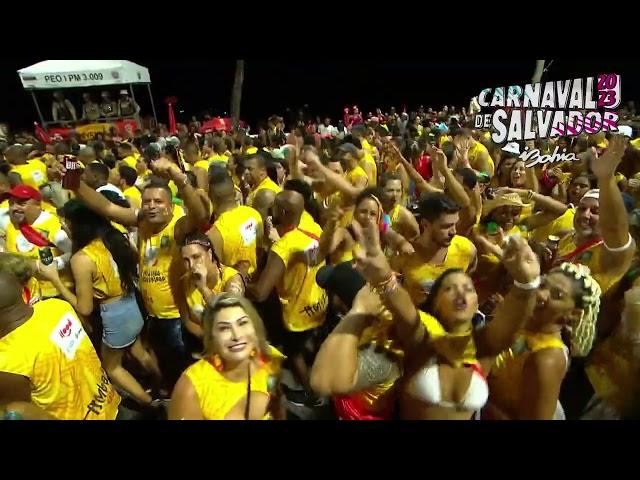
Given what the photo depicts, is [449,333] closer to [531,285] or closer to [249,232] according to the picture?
[531,285]

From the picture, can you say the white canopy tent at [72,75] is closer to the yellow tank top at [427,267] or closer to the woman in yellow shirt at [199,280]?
the woman in yellow shirt at [199,280]

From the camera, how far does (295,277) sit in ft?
11.8

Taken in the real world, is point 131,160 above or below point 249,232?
below

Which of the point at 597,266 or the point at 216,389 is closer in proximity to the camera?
the point at 216,389

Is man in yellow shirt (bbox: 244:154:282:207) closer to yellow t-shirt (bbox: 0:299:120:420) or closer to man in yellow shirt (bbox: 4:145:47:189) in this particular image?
yellow t-shirt (bbox: 0:299:120:420)

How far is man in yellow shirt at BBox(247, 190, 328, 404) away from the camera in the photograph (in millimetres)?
3518

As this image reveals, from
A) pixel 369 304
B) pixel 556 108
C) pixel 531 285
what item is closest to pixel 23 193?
pixel 369 304

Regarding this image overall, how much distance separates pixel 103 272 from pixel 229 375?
1.84 meters

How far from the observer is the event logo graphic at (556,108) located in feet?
12.8

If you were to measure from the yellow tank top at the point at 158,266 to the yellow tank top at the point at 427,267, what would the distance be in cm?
161

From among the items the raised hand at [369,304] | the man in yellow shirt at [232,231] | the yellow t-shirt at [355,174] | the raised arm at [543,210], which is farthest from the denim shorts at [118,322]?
the raised arm at [543,210]

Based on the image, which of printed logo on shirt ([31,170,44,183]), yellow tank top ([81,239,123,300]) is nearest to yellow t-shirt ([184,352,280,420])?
yellow tank top ([81,239,123,300])
